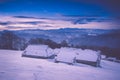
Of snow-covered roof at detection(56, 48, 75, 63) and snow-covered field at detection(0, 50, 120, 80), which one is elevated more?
snow-covered roof at detection(56, 48, 75, 63)

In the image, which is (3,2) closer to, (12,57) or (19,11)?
(19,11)

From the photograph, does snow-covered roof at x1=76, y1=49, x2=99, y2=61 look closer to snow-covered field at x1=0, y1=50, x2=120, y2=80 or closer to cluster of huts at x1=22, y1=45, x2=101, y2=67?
cluster of huts at x1=22, y1=45, x2=101, y2=67

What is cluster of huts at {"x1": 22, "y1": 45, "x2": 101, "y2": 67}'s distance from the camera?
323 centimetres

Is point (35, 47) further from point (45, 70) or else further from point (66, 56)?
point (66, 56)

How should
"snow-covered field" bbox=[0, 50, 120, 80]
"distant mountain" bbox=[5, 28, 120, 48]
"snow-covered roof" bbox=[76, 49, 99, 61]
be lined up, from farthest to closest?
"distant mountain" bbox=[5, 28, 120, 48] < "snow-covered roof" bbox=[76, 49, 99, 61] < "snow-covered field" bbox=[0, 50, 120, 80]

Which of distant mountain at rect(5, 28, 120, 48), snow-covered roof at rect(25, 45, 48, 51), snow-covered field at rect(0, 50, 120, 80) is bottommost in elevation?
snow-covered field at rect(0, 50, 120, 80)

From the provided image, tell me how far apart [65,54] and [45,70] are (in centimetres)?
43

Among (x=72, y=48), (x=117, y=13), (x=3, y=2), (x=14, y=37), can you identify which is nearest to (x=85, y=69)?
(x=72, y=48)

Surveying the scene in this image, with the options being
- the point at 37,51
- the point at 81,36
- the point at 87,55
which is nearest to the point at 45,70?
the point at 37,51

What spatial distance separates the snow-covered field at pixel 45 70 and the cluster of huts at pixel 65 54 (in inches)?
2.9

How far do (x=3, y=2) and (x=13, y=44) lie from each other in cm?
77

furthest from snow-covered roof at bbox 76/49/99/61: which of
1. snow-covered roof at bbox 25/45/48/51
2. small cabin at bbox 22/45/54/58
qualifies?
snow-covered roof at bbox 25/45/48/51

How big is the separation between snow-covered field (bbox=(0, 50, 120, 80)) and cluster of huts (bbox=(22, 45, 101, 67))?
73 millimetres

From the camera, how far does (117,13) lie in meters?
3.34
